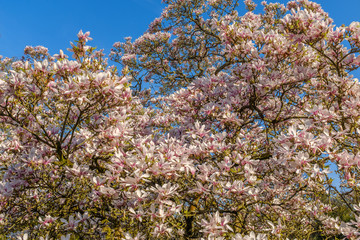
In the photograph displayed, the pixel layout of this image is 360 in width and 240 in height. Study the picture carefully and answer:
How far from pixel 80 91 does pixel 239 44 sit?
299 centimetres

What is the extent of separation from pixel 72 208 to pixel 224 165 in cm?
268

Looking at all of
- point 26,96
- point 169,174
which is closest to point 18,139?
point 26,96

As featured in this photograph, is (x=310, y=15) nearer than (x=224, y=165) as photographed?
No

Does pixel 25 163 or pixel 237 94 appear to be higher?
pixel 237 94

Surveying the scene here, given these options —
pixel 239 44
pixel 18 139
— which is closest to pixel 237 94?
pixel 239 44

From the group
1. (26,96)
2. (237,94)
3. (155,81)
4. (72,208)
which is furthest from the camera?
(155,81)

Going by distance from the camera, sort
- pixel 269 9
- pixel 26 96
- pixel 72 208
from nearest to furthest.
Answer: pixel 26 96 < pixel 72 208 < pixel 269 9

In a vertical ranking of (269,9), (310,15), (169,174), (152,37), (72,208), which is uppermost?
(269,9)

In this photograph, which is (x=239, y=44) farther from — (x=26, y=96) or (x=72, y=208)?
(x=72, y=208)

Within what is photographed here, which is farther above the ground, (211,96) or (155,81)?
(155,81)

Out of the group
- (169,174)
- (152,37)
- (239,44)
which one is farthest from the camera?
(152,37)

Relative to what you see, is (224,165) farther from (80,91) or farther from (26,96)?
(26,96)

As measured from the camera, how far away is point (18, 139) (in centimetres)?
473

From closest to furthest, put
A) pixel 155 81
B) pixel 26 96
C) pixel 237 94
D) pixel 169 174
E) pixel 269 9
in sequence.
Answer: pixel 169 174 → pixel 26 96 → pixel 237 94 → pixel 269 9 → pixel 155 81
